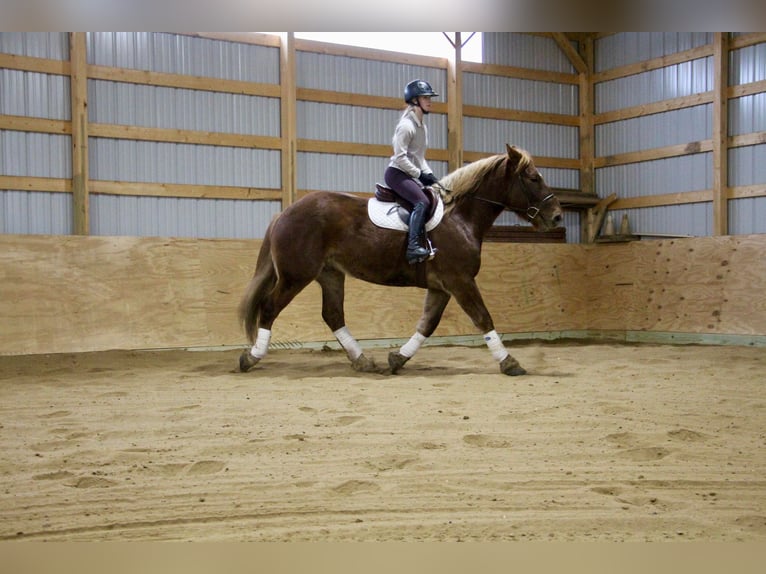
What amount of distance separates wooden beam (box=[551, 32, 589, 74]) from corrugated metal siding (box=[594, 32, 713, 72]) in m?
0.26

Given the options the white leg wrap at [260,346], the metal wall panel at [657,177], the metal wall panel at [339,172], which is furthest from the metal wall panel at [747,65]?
the white leg wrap at [260,346]

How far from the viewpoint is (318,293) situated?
868 cm

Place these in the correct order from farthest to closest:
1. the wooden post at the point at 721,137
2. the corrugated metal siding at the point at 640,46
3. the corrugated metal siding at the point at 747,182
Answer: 1. the corrugated metal siding at the point at 640,46
2. the wooden post at the point at 721,137
3. the corrugated metal siding at the point at 747,182

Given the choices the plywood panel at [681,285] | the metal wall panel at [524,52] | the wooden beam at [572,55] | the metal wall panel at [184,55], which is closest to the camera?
the plywood panel at [681,285]

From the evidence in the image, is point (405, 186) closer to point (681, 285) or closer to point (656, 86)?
point (681, 285)

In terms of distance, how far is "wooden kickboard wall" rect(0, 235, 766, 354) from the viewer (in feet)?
24.5

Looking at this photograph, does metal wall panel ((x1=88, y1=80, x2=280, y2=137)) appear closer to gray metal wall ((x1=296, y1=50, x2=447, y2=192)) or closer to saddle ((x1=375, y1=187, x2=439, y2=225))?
gray metal wall ((x1=296, y1=50, x2=447, y2=192))

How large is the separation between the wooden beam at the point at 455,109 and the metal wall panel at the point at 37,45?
5734mm

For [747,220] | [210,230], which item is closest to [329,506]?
[210,230]

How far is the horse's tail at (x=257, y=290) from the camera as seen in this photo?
640 cm

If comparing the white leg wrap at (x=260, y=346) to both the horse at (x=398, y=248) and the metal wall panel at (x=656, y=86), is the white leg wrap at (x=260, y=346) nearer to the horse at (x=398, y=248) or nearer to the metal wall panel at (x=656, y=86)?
the horse at (x=398, y=248)

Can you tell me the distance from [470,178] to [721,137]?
20.6ft

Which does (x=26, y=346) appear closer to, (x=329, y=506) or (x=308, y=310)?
(x=308, y=310)

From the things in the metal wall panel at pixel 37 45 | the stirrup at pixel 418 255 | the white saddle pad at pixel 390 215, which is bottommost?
the stirrup at pixel 418 255
